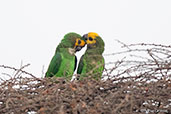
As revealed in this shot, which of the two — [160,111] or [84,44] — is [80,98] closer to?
[160,111]

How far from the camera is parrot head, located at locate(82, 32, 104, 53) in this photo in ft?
21.4

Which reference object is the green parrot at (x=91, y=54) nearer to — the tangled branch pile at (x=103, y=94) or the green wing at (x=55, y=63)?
the green wing at (x=55, y=63)

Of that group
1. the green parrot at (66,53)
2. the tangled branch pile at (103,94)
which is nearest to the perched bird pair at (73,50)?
the green parrot at (66,53)

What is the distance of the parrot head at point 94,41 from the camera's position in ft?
21.4

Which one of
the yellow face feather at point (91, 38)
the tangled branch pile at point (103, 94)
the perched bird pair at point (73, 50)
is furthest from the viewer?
the yellow face feather at point (91, 38)

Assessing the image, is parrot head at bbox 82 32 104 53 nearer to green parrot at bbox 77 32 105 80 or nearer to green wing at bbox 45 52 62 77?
green parrot at bbox 77 32 105 80

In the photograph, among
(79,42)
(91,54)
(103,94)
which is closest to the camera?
(103,94)

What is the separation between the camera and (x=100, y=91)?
145 inches

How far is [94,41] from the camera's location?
6.56 metres

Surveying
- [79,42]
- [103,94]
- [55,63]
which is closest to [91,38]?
[79,42]

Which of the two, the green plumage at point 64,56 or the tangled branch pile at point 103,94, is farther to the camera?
the green plumage at point 64,56

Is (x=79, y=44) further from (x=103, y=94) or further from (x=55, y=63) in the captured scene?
(x=103, y=94)

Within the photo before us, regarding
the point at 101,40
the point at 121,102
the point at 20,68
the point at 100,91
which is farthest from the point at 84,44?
the point at 121,102

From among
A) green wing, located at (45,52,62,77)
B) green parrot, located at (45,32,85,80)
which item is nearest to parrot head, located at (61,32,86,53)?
green parrot, located at (45,32,85,80)
